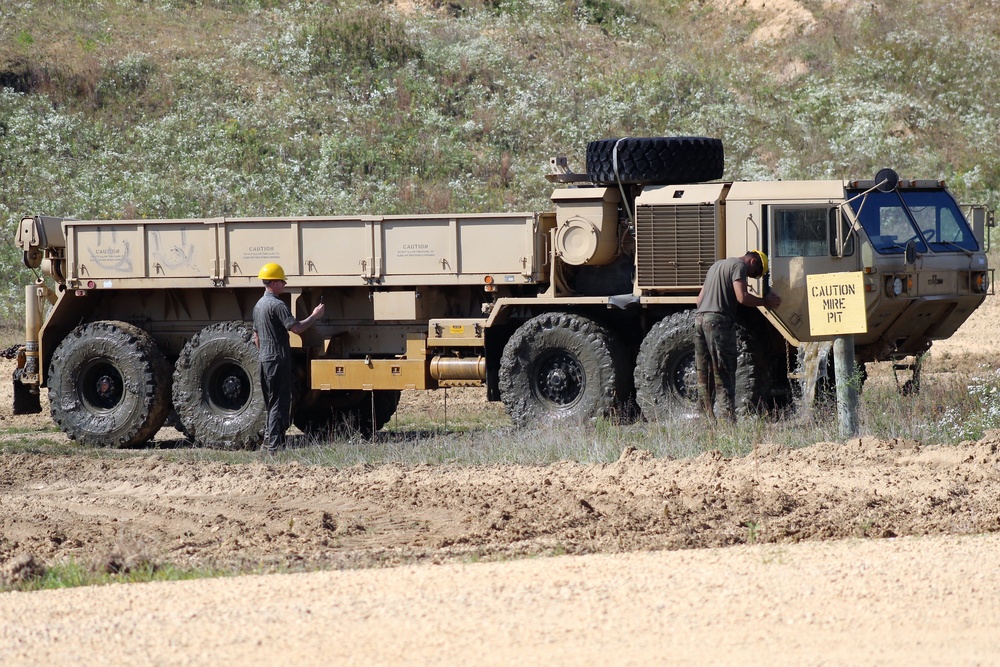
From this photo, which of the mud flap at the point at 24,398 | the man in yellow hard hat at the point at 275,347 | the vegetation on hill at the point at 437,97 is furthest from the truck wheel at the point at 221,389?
the vegetation on hill at the point at 437,97

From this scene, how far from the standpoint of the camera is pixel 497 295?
1324 cm

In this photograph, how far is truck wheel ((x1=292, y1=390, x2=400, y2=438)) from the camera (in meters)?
14.7

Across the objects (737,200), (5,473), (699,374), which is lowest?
(5,473)

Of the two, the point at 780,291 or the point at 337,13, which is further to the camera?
the point at 337,13

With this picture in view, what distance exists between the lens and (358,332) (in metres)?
13.9

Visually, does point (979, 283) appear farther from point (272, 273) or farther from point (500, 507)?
point (272, 273)

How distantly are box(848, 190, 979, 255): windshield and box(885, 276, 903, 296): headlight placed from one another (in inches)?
9.9

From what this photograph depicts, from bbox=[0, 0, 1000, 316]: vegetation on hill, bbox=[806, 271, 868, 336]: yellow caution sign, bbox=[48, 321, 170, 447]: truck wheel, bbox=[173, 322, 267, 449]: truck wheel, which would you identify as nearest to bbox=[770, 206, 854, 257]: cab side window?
bbox=[806, 271, 868, 336]: yellow caution sign

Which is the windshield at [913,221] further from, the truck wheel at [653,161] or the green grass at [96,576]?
the green grass at [96,576]

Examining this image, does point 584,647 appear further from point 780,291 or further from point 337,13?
point 337,13

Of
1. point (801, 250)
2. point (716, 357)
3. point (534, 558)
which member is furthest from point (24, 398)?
point (534, 558)

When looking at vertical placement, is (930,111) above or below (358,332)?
above

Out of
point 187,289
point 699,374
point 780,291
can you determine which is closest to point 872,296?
point 780,291

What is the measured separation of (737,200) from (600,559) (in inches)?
241
